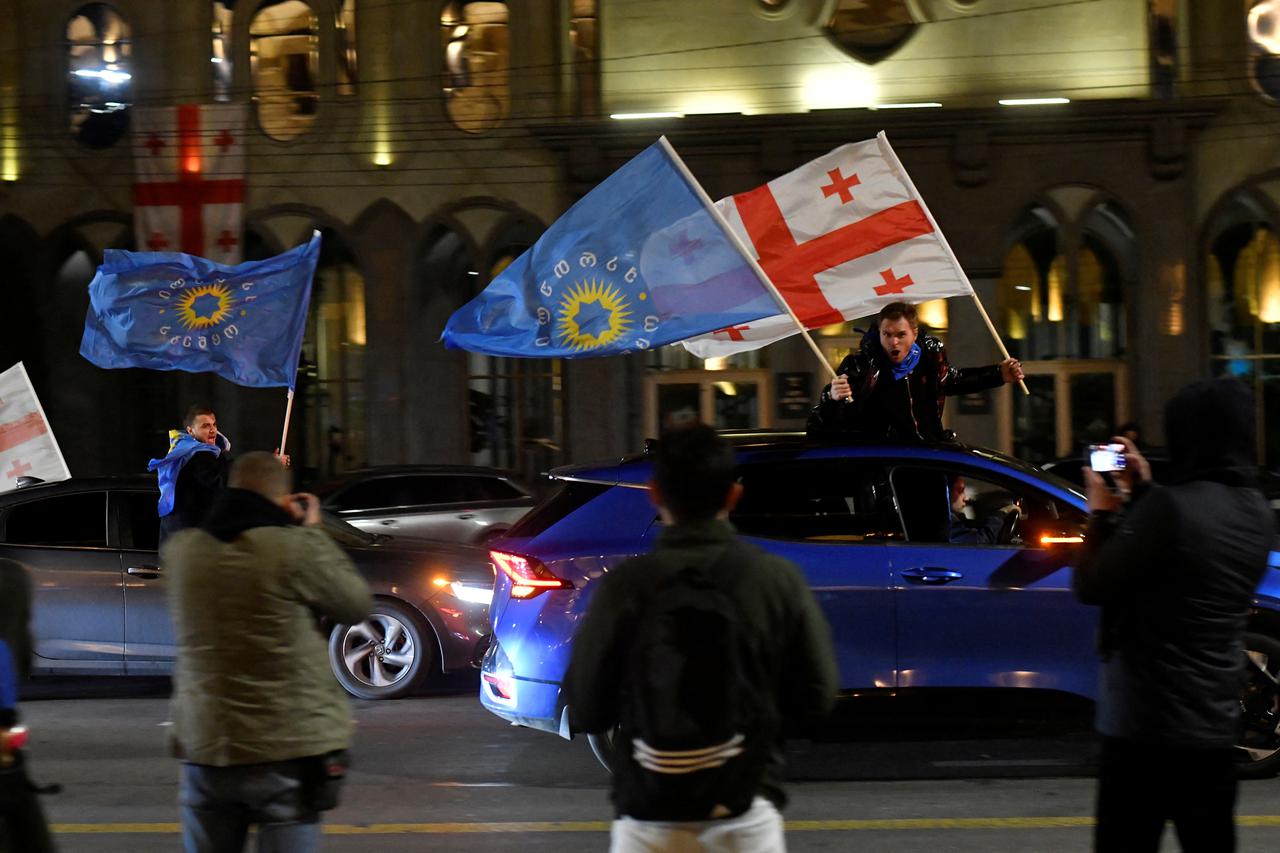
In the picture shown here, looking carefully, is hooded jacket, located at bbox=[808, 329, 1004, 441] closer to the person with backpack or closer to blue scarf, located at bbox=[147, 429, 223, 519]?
blue scarf, located at bbox=[147, 429, 223, 519]

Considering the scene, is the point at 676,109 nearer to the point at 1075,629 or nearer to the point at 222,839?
the point at 1075,629

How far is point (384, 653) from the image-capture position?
10.3 meters

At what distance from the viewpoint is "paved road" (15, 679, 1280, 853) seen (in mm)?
6656

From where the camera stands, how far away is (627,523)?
24.2 feet

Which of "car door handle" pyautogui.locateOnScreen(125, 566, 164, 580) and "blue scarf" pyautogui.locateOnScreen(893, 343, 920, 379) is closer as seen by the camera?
"blue scarf" pyautogui.locateOnScreen(893, 343, 920, 379)

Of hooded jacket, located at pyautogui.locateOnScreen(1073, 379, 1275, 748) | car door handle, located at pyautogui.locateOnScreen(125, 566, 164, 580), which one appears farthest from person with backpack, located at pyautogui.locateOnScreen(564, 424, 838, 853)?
car door handle, located at pyautogui.locateOnScreen(125, 566, 164, 580)

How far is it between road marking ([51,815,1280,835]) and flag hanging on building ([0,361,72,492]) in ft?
23.2

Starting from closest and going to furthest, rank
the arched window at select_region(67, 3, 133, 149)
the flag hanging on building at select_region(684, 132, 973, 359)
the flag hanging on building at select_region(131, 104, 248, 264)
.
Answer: the flag hanging on building at select_region(684, 132, 973, 359)
the flag hanging on building at select_region(131, 104, 248, 264)
the arched window at select_region(67, 3, 133, 149)

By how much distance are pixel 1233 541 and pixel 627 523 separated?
3707 millimetres

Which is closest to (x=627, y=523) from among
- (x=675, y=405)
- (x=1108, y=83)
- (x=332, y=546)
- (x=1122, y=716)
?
(x=332, y=546)

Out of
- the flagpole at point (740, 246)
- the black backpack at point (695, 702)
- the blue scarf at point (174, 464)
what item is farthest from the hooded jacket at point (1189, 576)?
the blue scarf at point (174, 464)

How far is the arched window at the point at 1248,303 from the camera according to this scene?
22.3 meters

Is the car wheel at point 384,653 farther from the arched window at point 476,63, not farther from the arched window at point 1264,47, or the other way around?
the arched window at point 1264,47

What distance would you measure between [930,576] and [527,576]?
6.25 feet
